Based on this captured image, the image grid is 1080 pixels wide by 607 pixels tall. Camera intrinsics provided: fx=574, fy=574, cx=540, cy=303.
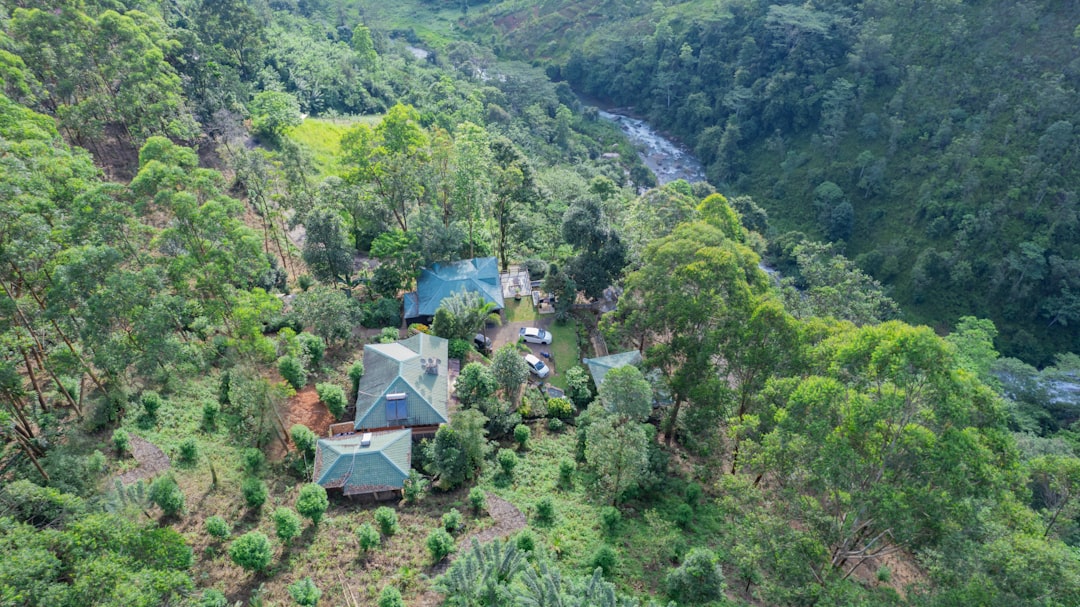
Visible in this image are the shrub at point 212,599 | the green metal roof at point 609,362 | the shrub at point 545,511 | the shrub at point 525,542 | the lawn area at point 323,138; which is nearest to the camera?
the shrub at point 212,599

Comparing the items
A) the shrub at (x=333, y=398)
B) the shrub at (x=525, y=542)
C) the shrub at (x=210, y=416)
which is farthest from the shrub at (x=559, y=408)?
the shrub at (x=210, y=416)

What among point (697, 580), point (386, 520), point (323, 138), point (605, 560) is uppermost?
point (323, 138)

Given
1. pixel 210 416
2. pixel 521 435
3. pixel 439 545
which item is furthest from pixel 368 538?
pixel 210 416

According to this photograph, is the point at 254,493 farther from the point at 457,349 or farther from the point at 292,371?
the point at 457,349

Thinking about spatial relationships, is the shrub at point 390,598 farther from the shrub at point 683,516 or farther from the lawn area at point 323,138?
the lawn area at point 323,138

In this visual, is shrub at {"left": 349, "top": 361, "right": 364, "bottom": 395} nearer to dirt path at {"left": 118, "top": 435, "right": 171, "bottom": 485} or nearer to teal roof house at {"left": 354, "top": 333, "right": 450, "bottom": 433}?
teal roof house at {"left": 354, "top": 333, "right": 450, "bottom": 433}

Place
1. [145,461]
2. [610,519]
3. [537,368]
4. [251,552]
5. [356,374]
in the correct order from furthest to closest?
1. [537,368]
2. [356,374]
3. [145,461]
4. [610,519]
5. [251,552]
